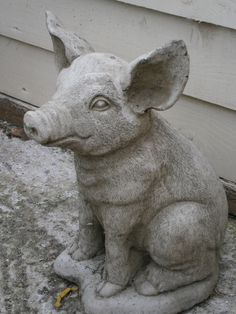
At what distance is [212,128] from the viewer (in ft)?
8.99

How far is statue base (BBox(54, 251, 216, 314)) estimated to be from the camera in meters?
2.17

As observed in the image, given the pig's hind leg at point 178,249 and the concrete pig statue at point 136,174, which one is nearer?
the concrete pig statue at point 136,174

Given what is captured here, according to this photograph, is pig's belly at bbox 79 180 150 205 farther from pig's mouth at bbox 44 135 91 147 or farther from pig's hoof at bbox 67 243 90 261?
pig's hoof at bbox 67 243 90 261

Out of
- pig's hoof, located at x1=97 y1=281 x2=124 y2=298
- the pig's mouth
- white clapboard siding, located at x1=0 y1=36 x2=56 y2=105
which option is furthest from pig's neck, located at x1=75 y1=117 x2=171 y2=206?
white clapboard siding, located at x1=0 y1=36 x2=56 y2=105

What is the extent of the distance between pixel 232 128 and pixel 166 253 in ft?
2.72

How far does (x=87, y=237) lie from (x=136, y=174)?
481 mm

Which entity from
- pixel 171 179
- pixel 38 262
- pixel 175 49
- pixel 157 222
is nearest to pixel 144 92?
pixel 175 49

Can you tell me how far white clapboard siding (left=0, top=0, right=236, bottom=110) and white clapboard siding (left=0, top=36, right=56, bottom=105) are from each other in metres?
0.10

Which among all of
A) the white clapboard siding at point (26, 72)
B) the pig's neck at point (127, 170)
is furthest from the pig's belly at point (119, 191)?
the white clapboard siding at point (26, 72)

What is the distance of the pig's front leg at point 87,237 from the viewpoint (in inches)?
88.6

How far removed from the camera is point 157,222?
2068mm

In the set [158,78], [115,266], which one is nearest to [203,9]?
[158,78]

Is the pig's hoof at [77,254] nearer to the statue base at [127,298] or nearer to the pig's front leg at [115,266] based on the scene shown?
the statue base at [127,298]

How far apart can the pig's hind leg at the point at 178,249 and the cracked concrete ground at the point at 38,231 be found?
18cm
